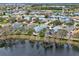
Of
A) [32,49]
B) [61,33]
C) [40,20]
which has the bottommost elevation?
[32,49]

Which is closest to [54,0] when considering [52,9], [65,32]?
[52,9]

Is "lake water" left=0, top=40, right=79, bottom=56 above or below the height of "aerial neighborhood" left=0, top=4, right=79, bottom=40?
below

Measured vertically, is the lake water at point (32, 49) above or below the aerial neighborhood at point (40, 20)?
below

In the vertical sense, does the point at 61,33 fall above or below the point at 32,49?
above

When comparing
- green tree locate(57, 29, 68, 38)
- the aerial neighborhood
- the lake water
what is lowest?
the lake water

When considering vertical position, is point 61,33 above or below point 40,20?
below

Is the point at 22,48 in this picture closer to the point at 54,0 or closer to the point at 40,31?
the point at 40,31

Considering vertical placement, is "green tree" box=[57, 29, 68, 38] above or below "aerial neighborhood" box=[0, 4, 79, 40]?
below

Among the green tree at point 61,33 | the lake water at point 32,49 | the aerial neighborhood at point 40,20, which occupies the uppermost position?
the aerial neighborhood at point 40,20
